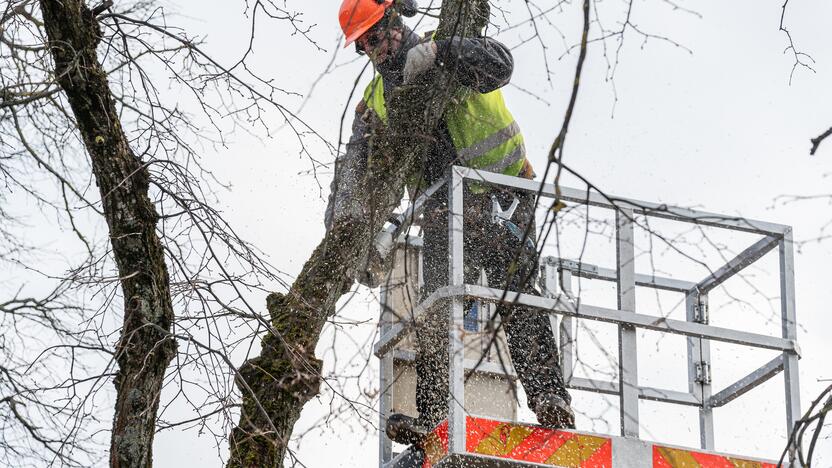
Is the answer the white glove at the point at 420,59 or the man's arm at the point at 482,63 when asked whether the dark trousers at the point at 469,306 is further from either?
the white glove at the point at 420,59

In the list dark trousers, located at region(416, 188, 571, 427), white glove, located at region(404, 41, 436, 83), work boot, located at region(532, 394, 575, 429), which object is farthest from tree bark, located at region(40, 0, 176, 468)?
work boot, located at region(532, 394, 575, 429)

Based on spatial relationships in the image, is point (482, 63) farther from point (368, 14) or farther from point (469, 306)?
point (469, 306)

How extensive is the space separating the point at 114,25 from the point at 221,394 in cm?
156

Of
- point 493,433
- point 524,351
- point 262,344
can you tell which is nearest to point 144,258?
point 262,344

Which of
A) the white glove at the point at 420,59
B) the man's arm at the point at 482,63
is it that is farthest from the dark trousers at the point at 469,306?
the white glove at the point at 420,59

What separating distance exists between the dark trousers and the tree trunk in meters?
0.40

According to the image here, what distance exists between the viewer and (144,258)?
5285 mm

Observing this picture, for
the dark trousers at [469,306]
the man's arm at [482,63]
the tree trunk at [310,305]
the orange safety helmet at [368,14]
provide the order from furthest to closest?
the orange safety helmet at [368,14]
the dark trousers at [469,306]
the man's arm at [482,63]
the tree trunk at [310,305]

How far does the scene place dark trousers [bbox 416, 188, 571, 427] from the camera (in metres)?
6.43

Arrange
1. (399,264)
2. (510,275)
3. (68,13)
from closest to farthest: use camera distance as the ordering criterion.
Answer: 1. (510,275)
2. (68,13)
3. (399,264)

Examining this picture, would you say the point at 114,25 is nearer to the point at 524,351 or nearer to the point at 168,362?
the point at 168,362

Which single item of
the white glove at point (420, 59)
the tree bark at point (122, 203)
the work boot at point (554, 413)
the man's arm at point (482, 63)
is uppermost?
the man's arm at point (482, 63)

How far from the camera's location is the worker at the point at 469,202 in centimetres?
626

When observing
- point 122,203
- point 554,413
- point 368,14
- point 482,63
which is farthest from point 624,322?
point 122,203
